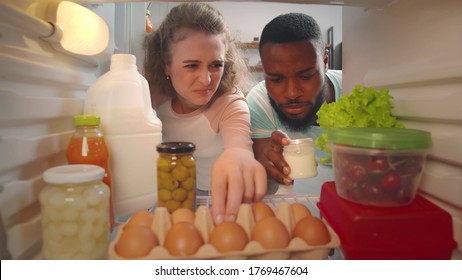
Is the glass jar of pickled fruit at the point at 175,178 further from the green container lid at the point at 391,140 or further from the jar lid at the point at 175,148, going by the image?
the green container lid at the point at 391,140

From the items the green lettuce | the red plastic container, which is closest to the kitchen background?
the green lettuce

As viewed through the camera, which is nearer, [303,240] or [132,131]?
[303,240]

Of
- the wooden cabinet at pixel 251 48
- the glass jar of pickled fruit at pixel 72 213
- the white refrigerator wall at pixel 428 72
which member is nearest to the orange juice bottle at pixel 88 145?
the glass jar of pickled fruit at pixel 72 213

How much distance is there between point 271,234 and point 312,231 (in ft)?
0.27

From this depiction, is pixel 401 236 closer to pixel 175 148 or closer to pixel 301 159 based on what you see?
pixel 301 159

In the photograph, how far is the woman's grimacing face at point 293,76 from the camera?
1.00 meters

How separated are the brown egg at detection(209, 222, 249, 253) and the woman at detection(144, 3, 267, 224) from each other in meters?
0.26

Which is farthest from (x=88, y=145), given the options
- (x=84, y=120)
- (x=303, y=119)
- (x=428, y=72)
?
(x=428, y=72)

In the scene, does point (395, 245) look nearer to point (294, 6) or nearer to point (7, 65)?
point (294, 6)

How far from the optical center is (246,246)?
2.05 feet

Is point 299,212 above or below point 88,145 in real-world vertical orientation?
below
